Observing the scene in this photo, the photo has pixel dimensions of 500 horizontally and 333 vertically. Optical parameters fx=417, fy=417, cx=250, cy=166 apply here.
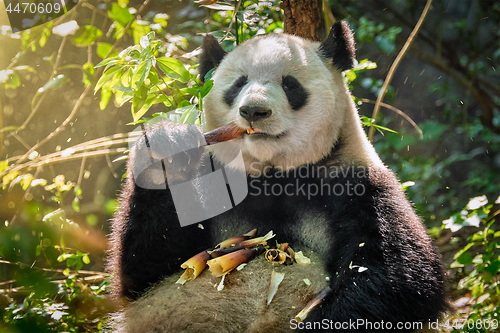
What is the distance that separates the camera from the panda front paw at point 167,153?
2750 millimetres

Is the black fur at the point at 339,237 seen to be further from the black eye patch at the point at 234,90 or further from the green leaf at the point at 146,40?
the green leaf at the point at 146,40

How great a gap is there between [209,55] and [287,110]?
888mm

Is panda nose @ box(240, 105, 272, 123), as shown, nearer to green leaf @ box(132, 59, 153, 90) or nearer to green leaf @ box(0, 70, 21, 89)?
green leaf @ box(132, 59, 153, 90)

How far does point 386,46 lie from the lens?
20.7 ft

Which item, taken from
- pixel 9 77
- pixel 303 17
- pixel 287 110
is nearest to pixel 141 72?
pixel 287 110

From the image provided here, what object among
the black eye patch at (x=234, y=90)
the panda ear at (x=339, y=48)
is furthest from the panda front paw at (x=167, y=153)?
the panda ear at (x=339, y=48)

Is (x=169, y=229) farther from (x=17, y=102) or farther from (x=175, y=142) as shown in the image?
(x=17, y=102)

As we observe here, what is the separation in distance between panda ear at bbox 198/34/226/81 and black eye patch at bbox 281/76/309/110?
2.16 feet

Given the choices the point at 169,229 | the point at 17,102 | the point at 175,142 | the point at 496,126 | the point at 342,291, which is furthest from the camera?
the point at 496,126

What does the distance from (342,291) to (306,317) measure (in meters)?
0.27

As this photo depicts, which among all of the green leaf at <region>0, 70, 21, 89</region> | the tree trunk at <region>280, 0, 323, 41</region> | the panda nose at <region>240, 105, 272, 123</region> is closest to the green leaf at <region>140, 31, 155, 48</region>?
the panda nose at <region>240, 105, 272, 123</region>

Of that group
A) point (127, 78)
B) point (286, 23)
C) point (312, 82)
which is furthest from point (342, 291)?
point (286, 23)

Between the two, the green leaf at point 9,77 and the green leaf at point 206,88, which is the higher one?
the green leaf at point 206,88

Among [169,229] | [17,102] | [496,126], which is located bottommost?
[496,126]
